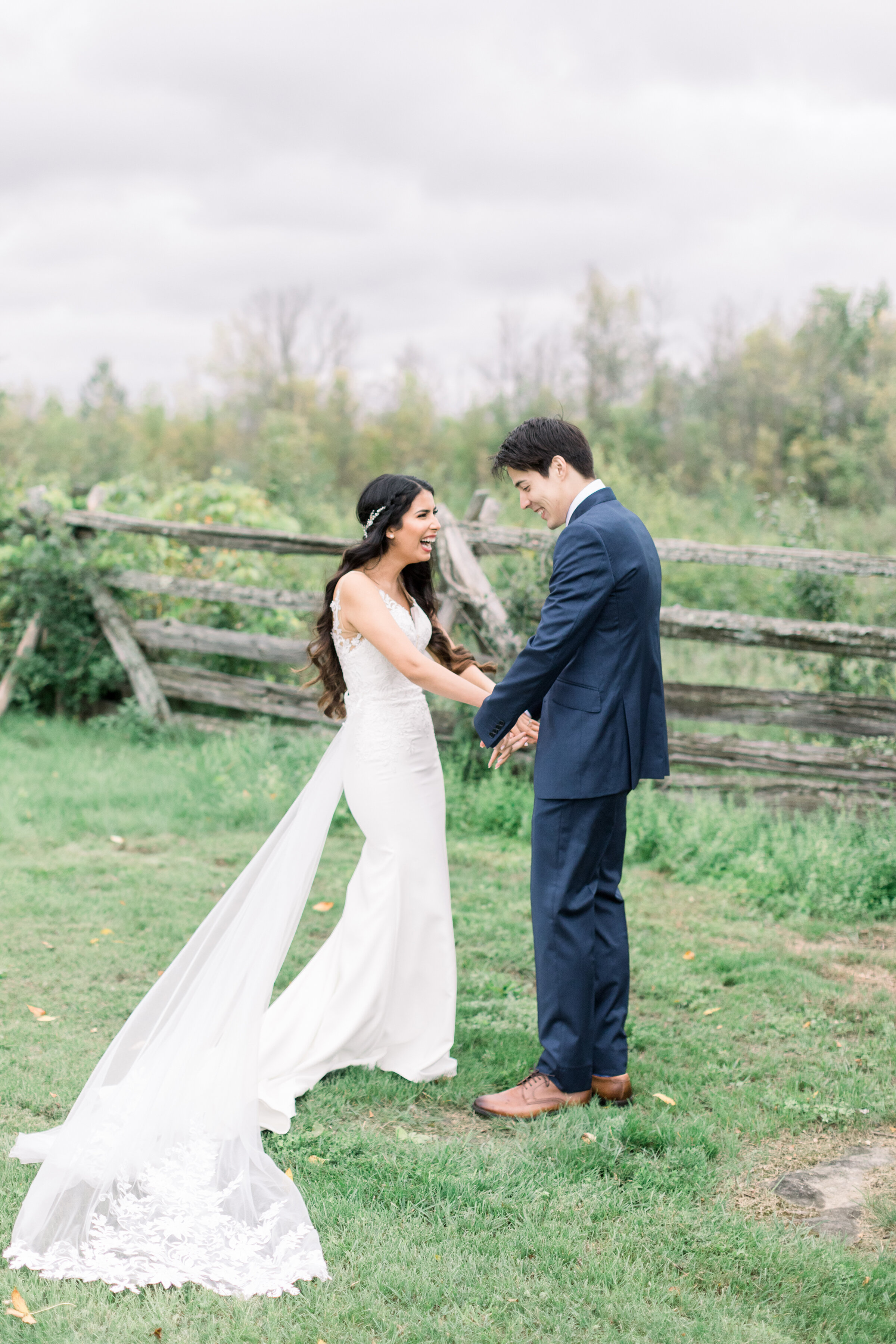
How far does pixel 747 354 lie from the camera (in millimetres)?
31031

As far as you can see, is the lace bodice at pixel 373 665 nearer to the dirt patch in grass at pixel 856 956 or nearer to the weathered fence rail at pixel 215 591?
the dirt patch in grass at pixel 856 956

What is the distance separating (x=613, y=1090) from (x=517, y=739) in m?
1.17

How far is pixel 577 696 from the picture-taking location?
3.20 metres

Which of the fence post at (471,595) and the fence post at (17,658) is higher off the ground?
the fence post at (471,595)

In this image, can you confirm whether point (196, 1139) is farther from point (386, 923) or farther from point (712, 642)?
point (712, 642)

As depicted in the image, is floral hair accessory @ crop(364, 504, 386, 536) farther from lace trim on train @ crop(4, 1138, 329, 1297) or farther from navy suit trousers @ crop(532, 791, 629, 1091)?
lace trim on train @ crop(4, 1138, 329, 1297)

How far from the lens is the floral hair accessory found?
359cm

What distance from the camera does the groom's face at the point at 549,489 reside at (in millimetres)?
3268

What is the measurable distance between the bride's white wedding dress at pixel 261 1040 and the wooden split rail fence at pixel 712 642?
264cm

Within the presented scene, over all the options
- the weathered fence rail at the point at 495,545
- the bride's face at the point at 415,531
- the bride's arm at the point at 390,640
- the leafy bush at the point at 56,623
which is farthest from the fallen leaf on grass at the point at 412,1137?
the leafy bush at the point at 56,623

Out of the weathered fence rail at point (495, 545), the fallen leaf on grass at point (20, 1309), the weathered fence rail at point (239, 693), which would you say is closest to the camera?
the fallen leaf on grass at point (20, 1309)

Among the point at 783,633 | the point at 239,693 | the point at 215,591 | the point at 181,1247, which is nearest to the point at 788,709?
the point at 783,633

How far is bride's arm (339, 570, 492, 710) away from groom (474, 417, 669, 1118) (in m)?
0.29

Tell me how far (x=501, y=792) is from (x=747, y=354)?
28020 mm
